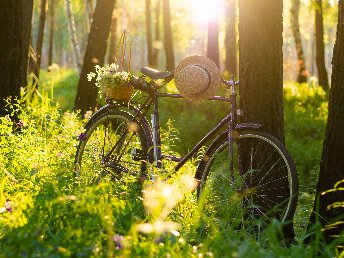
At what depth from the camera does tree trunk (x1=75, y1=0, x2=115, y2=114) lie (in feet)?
35.8

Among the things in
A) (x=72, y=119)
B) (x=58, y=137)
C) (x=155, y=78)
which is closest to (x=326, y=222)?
(x=155, y=78)

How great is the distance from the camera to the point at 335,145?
499 centimetres

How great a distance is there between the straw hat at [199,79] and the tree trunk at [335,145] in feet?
3.53

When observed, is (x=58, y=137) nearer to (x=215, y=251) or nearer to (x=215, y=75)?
(x=215, y=75)

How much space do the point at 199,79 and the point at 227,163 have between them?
828 mm

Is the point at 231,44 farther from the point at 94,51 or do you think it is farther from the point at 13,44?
the point at 13,44

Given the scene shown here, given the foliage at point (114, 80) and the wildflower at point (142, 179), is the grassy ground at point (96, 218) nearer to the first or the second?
the wildflower at point (142, 179)

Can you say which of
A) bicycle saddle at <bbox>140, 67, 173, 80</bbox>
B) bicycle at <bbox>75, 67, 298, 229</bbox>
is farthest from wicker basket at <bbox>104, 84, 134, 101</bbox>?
bicycle saddle at <bbox>140, 67, 173, 80</bbox>

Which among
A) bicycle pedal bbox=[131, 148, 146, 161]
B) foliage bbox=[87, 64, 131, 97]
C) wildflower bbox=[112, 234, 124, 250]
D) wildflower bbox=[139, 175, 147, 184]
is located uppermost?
foliage bbox=[87, 64, 131, 97]

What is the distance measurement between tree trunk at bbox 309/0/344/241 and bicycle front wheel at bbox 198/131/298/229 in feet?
1.08

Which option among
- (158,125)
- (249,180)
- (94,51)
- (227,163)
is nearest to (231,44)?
(94,51)

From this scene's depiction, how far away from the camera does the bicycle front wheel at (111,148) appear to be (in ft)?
Answer: 20.7

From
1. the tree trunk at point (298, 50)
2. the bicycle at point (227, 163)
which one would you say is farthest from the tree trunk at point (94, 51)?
the tree trunk at point (298, 50)

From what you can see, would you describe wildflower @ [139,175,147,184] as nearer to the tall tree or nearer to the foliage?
the foliage
